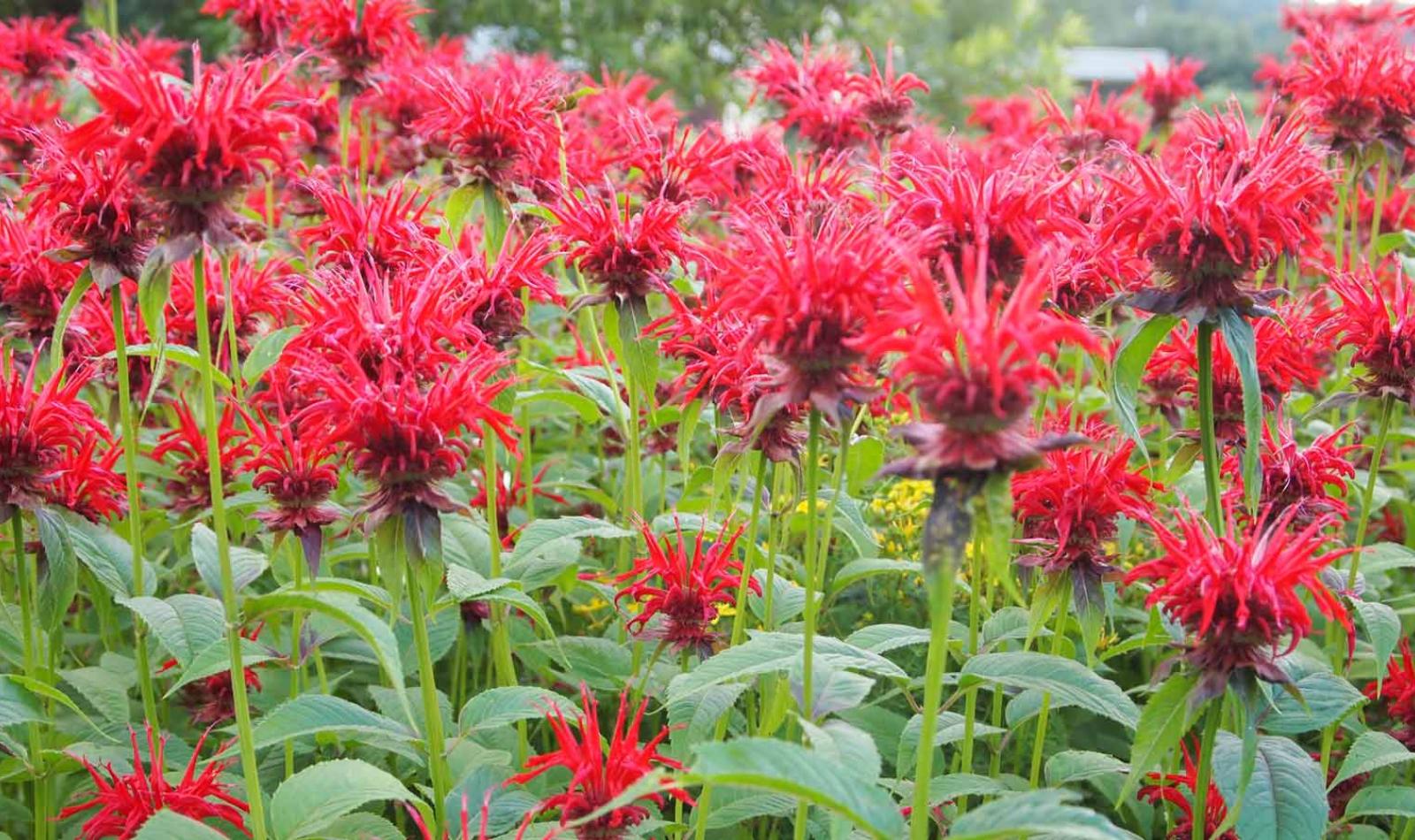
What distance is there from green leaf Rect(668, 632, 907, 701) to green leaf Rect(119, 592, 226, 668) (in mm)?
668

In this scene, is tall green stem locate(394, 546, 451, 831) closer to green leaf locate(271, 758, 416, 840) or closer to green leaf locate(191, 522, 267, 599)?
green leaf locate(271, 758, 416, 840)

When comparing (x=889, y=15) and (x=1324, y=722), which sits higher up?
(x=889, y=15)

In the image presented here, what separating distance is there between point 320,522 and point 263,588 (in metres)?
0.84

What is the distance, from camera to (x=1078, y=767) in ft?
5.53

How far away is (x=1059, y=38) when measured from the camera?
10.9 meters

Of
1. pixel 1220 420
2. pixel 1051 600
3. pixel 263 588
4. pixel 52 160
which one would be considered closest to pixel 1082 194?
pixel 1220 420

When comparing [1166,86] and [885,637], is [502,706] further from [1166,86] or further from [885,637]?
[1166,86]

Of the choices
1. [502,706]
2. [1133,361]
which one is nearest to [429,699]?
[502,706]

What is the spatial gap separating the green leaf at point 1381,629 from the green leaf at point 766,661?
28.3 inches

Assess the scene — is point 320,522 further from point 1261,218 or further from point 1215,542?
point 1261,218

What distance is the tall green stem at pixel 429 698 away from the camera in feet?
4.89

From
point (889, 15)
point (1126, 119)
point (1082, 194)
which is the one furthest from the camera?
point (889, 15)

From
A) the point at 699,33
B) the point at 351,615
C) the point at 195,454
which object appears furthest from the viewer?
the point at 699,33

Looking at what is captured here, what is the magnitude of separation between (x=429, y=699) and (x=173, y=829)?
314 mm
